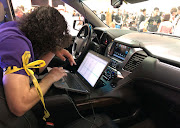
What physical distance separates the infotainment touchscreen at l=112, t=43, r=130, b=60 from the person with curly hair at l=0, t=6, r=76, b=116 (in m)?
0.67

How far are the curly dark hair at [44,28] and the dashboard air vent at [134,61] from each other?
691 mm

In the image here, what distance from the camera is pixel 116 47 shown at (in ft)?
5.00

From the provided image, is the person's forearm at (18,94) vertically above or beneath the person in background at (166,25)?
beneath

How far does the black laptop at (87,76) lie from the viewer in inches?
44.4

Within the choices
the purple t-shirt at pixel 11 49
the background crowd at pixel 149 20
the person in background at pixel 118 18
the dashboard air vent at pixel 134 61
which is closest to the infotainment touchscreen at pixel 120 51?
the dashboard air vent at pixel 134 61

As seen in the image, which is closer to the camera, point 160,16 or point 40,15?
point 40,15

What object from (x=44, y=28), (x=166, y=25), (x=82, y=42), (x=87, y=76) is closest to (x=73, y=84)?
(x=87, y=76)

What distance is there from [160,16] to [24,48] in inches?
96.4

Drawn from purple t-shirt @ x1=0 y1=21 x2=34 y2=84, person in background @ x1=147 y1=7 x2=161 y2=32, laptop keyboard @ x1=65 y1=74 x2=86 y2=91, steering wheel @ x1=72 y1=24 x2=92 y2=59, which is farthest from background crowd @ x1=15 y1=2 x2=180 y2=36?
purple t-shirt @ x1=0 y1=21 x2=34 y2=84

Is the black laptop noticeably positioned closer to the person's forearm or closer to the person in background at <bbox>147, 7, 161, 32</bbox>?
the person's forearm

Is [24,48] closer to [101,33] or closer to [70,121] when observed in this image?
[70,121]

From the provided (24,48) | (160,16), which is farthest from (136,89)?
(160,16)

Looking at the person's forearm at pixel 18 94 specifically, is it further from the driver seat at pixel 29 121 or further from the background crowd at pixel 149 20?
the background crowd at pixel 149 20

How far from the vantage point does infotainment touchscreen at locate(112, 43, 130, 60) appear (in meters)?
1.37
